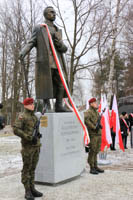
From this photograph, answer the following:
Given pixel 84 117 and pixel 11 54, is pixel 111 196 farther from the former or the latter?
pixel 11 54

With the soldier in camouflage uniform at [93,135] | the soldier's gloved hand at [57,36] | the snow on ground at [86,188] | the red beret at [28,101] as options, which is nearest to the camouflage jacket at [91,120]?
the soldier in camouflage uniform at [93,135]

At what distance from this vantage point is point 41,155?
6395 millimetres

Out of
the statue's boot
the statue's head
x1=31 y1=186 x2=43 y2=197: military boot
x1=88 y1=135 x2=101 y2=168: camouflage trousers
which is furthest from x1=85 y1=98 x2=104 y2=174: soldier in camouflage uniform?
the statue's head

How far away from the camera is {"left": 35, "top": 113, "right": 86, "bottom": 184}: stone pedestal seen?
628 cm

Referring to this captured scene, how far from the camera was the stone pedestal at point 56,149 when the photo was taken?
6.28 m

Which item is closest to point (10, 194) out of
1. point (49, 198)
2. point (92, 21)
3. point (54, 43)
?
point (49, 198)

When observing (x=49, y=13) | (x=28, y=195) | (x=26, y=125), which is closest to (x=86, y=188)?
(x=28, y=195)

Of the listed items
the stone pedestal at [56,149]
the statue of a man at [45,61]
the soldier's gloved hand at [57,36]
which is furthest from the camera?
the soldier's gloved hand at [57,36]

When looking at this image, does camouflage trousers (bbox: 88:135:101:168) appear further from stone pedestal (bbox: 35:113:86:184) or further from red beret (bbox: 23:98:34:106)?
red beret (bbox: 23:98:34:106)

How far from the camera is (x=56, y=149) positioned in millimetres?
6328

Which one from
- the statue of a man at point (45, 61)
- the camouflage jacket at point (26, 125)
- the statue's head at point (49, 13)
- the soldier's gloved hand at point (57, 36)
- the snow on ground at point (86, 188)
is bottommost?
the snow on ground at point (86, 188)

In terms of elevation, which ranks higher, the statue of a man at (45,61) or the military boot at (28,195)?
the statue of a man at (45,61)

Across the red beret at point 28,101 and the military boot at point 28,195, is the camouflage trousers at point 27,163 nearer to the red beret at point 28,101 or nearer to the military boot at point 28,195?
the military boot at point 28,195

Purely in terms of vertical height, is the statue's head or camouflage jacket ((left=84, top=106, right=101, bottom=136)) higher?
the statue's head
